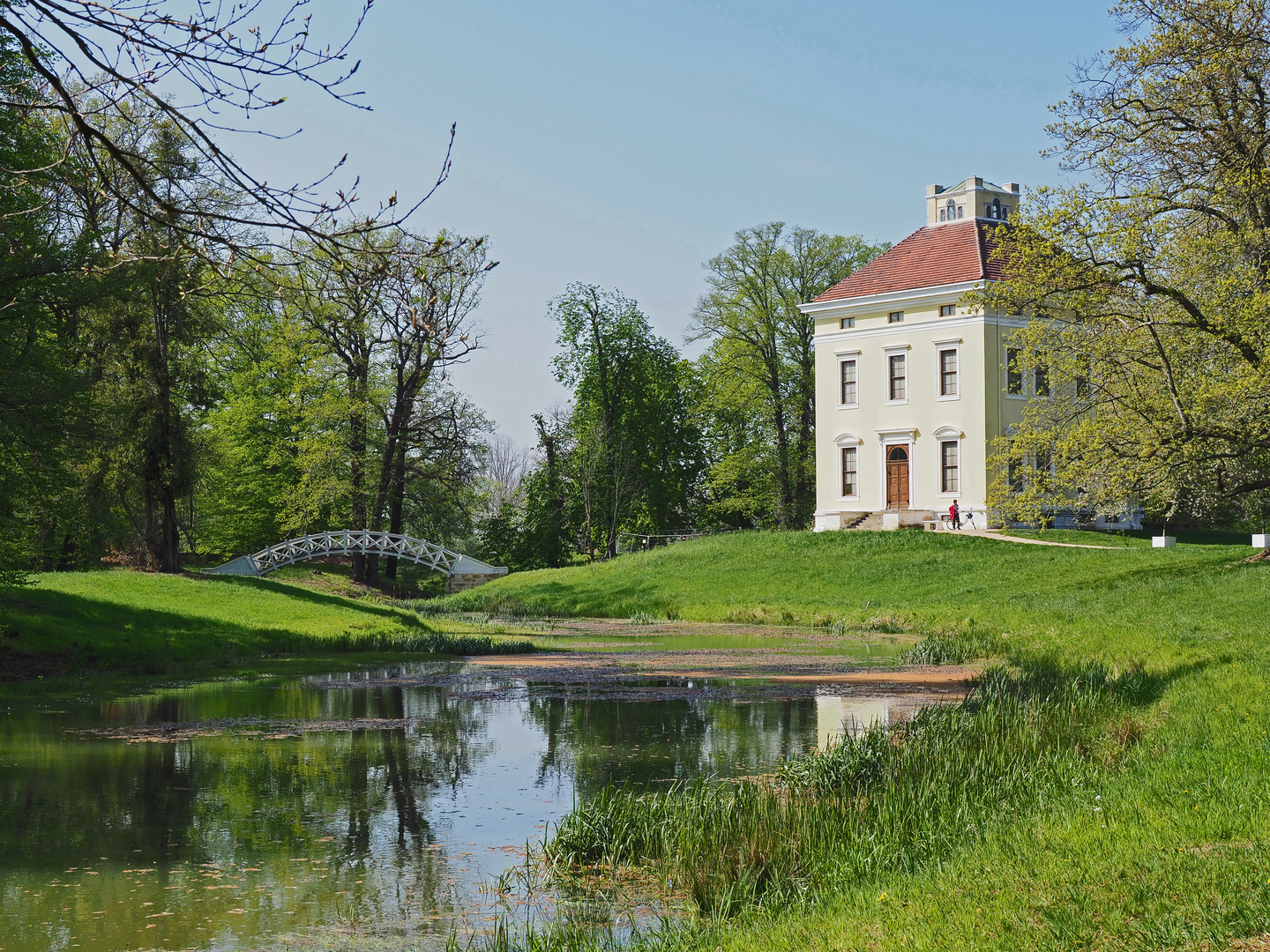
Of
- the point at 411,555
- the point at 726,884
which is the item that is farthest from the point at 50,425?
the point at 411,555

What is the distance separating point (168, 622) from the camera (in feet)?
71.3

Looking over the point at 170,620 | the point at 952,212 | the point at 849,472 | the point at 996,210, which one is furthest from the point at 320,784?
the point at 996,210

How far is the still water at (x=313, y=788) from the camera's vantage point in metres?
6.63

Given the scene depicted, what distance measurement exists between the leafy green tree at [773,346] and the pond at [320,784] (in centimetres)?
3553

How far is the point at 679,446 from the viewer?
186 ft

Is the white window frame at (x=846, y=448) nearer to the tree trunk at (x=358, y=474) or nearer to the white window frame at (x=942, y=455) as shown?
the white window frame at (x=942, y=455)

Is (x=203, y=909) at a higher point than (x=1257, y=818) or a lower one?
lower

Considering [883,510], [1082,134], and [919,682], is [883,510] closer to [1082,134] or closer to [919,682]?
[1082,134]

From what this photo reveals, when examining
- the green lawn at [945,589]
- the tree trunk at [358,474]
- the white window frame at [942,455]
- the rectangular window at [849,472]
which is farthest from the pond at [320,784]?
the rectangular window at [849,472]

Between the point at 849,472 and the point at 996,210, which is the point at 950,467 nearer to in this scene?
the point at 849,472

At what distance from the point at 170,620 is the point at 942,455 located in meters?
28.8

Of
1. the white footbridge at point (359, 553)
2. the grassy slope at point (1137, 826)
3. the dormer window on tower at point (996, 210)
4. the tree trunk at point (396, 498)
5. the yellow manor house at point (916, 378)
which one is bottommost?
the grassy slope at point (1137, 826)

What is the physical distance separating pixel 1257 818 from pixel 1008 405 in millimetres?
37473

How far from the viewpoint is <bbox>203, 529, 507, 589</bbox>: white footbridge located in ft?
131
